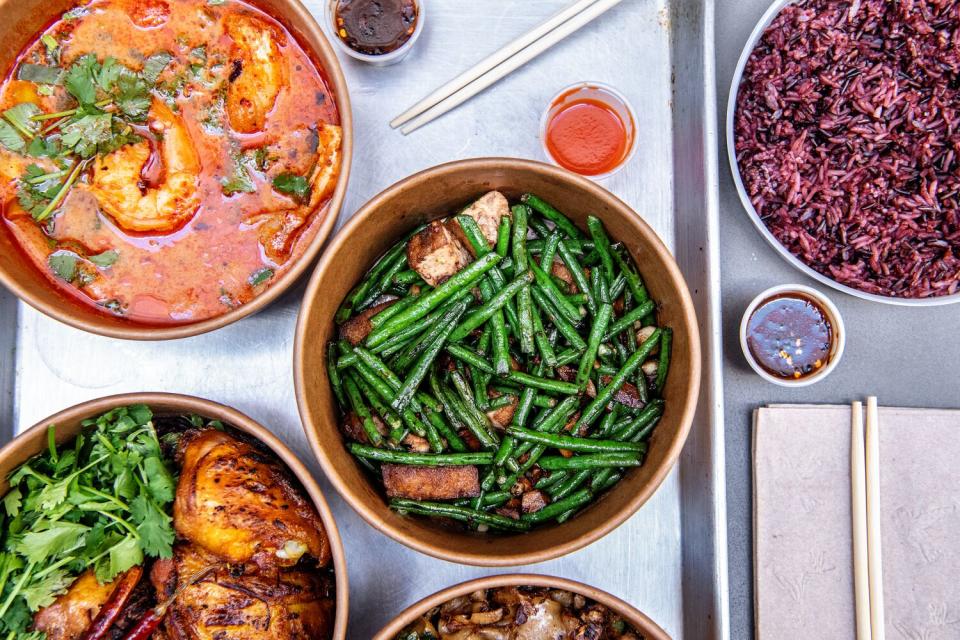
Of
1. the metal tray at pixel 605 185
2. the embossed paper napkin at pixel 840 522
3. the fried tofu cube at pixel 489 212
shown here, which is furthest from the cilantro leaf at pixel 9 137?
the embossed paper napkin at pixel 840 522

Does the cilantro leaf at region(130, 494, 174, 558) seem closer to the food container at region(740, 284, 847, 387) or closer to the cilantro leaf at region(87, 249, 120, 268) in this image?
the cilantro leaf at region(87, 249, 120, 268)

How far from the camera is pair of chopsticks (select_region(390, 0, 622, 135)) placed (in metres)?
2.47

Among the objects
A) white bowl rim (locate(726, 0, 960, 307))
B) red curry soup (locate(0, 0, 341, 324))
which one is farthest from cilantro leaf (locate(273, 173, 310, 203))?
white bowl rim (locate(726, 0, 960, 307))

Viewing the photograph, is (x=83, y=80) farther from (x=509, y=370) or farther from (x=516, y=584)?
(x=516, y=584)

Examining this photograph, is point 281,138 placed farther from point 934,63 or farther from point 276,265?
point 934,63

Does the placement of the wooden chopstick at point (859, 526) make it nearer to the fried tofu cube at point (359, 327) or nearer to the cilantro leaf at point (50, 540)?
the fried tofu cube at point (359, 327)

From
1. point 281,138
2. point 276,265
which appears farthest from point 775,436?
point 281,138

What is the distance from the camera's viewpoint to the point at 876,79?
253 cm

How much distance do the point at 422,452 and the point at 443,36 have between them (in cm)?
163

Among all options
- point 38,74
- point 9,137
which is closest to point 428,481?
point 9,137

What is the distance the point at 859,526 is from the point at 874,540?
0.07m

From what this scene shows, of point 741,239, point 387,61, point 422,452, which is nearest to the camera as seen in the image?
point 422,452

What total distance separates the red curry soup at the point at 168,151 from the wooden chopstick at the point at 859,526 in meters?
2.18

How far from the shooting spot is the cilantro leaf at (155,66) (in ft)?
7.50
